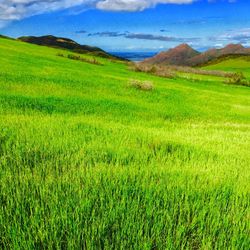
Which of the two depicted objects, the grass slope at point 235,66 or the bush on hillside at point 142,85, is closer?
the bush on hillside at point 142,85

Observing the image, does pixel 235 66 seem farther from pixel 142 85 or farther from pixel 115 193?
pixel 115 193

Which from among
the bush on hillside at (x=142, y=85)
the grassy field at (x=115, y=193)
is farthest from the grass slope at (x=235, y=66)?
the grassy field at (x=115, y=193)

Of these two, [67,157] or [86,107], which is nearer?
[67,157]

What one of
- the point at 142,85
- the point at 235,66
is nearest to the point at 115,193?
the point at 142,85

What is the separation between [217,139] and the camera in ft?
30.0

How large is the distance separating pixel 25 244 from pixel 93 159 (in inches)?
95.7

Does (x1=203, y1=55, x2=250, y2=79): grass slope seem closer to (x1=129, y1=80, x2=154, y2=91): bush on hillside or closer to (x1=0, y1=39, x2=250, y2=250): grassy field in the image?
(x1=129, y1=80, x2=154, y2=91): bush on hillside

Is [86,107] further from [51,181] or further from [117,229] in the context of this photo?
[117,229]

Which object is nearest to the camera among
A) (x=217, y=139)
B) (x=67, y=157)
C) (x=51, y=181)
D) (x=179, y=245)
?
(x=179, y=245)

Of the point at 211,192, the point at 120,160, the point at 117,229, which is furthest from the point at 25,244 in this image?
the point at 120,160

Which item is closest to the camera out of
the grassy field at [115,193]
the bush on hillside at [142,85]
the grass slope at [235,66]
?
the grassy field at [115,193]

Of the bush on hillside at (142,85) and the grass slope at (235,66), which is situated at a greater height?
the grass slope at (235,66)

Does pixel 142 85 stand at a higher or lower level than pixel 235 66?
lower

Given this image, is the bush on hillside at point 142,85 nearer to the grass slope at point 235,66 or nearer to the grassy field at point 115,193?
the grassy field at point 115,193
